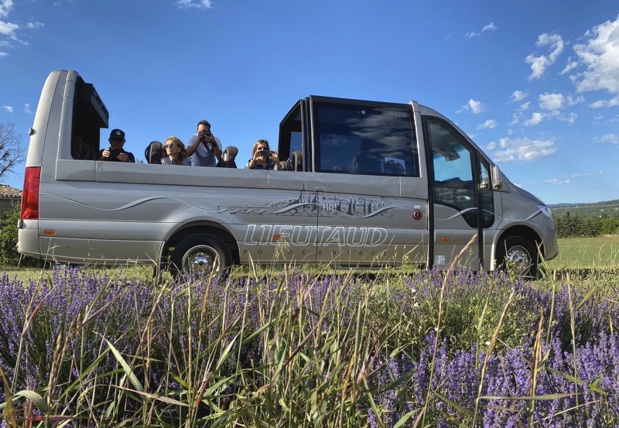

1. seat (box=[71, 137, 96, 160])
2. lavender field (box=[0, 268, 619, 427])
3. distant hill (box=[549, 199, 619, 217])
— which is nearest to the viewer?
lavender field (box=[0, 268, 619, 427])

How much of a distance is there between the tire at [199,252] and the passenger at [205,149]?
1.32 meters

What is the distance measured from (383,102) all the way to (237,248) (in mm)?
2856

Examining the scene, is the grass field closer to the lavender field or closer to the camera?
the lavender field

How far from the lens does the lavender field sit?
1195mm

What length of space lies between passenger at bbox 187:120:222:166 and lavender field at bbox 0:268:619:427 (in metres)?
3.49

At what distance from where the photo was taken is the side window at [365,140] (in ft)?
19.0

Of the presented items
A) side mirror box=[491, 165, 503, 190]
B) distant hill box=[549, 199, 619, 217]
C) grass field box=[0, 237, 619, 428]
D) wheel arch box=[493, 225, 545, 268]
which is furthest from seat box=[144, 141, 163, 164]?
distant hill box=[549, 199, 619, 217]

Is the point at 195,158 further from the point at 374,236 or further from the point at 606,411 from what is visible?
the point at 606,411

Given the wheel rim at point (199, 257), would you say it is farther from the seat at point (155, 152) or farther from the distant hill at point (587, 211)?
the distant hill at point (587, 211)

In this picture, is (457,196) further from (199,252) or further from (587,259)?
(199,252)

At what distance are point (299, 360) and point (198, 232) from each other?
4.07 m

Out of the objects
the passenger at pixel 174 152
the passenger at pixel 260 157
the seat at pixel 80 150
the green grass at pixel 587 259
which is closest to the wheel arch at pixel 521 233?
the green grass at pixel 587 259

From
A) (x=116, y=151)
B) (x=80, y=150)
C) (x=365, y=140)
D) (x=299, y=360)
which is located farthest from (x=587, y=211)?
(x=299, y=360)

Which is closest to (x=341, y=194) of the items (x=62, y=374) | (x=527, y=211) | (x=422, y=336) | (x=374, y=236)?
(x=374, y=236)
